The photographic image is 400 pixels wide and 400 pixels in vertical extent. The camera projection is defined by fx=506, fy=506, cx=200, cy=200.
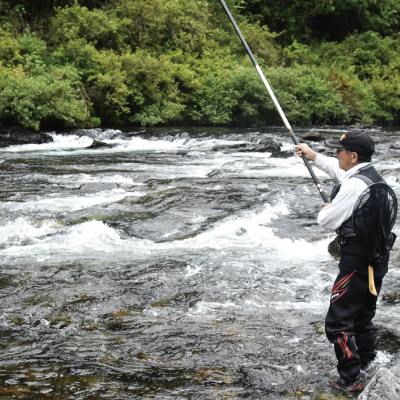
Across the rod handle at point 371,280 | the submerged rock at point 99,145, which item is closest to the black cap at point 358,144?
the rod handle at point 371,280

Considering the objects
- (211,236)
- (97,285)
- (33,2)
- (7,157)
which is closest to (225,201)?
(211,236)

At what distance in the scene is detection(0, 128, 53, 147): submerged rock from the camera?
1841 centimetres

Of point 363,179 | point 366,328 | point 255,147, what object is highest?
point 363,179

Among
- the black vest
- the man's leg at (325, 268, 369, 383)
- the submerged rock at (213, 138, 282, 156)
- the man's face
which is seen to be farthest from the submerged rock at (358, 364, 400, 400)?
the submerged rock at (213, 138, 282, 156)

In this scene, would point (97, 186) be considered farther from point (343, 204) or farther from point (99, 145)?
point (343, 204)

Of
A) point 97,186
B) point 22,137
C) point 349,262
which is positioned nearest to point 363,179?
point 349,262

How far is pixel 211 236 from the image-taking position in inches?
325

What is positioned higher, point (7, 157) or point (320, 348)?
point (320, 348)

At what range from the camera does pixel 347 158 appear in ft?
11.9

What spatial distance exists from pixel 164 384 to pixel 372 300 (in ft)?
5.45

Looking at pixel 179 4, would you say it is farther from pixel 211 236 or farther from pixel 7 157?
pixel 211 236

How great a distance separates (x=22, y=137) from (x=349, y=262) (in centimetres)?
1702

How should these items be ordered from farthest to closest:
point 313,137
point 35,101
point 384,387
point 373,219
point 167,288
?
point 313,137 → point 35,101 → point 167,288 → point 373,219 → point 384,387

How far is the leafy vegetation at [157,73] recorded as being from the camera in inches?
801
